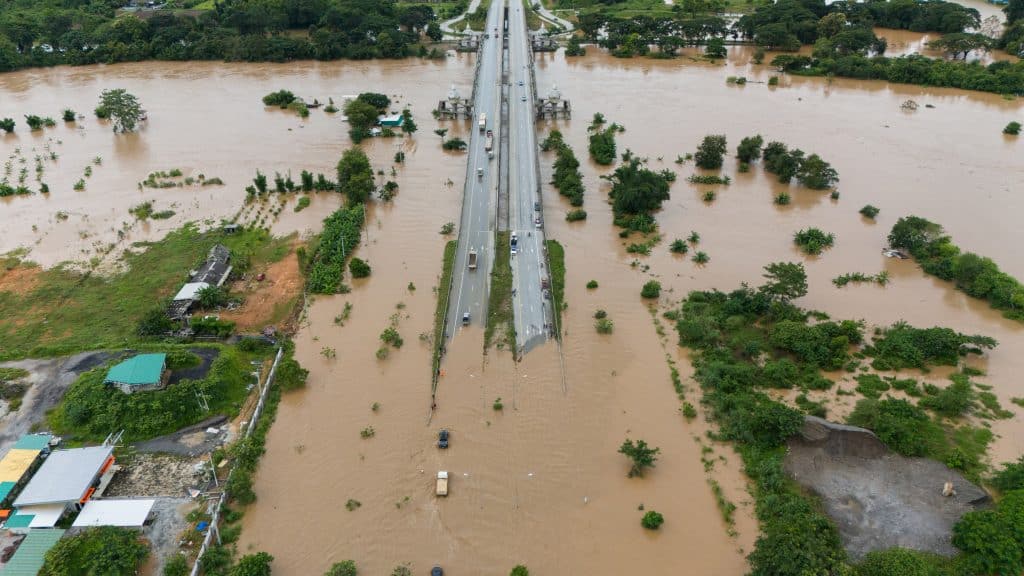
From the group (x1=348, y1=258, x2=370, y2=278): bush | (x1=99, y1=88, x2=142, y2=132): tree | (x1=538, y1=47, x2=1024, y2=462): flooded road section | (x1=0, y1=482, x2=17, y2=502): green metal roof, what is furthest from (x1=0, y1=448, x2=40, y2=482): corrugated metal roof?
(x1=99, y1=88, x2=142, y2=132): tree

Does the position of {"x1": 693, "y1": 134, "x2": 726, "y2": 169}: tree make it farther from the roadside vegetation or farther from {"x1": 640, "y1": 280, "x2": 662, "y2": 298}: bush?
{"x1": 640, "y1": 280, "x2": 662, "y2": 298}: bush

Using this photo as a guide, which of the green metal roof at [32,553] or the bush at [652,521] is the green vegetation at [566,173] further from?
the green metal roof at [32,553]

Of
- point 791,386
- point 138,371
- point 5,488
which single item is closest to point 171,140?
point 138,371

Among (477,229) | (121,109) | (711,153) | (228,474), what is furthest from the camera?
(121,109)

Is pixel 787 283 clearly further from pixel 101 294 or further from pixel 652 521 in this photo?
pixel 101 294

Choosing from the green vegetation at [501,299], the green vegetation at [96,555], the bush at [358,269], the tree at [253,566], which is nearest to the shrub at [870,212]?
the green vegetation at [501,299]

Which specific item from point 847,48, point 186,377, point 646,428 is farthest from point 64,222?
point 847,48
